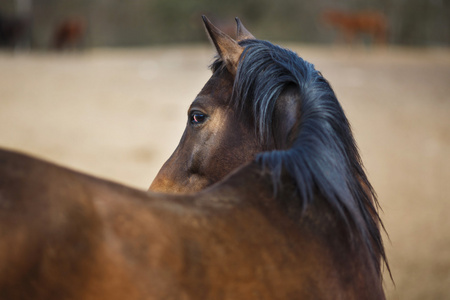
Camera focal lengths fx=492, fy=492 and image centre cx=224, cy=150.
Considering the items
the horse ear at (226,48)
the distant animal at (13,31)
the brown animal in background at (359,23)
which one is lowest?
the distant animal at (13,31)

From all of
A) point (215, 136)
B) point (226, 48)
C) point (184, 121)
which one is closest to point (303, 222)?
point (215, 136)

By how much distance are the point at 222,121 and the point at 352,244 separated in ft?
2.13

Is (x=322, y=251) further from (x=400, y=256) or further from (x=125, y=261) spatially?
(x=400, y=256)

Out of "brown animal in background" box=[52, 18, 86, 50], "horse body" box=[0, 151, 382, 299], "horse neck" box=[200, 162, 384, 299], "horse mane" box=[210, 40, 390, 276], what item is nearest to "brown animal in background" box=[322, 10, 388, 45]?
"brown animal in background" box=[52, 18, 86, 50]

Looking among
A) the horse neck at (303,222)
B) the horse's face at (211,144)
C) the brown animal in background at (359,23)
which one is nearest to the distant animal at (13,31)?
the brown animal in background at (359,23)

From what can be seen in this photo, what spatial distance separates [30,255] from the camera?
73cm

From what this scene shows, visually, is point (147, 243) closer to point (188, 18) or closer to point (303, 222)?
point (303, 222)

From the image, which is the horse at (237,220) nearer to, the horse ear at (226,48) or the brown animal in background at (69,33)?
the horse ear at (226,48)

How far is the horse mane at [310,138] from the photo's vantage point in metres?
1.12

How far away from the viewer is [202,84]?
33.2ft

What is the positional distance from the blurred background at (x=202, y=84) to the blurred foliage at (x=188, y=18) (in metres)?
0.04

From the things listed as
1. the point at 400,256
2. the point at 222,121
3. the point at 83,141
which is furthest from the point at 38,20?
the point at 222,121

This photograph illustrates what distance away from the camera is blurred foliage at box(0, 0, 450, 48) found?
1738 cm

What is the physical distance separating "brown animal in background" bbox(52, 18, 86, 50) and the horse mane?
53.5 ft
